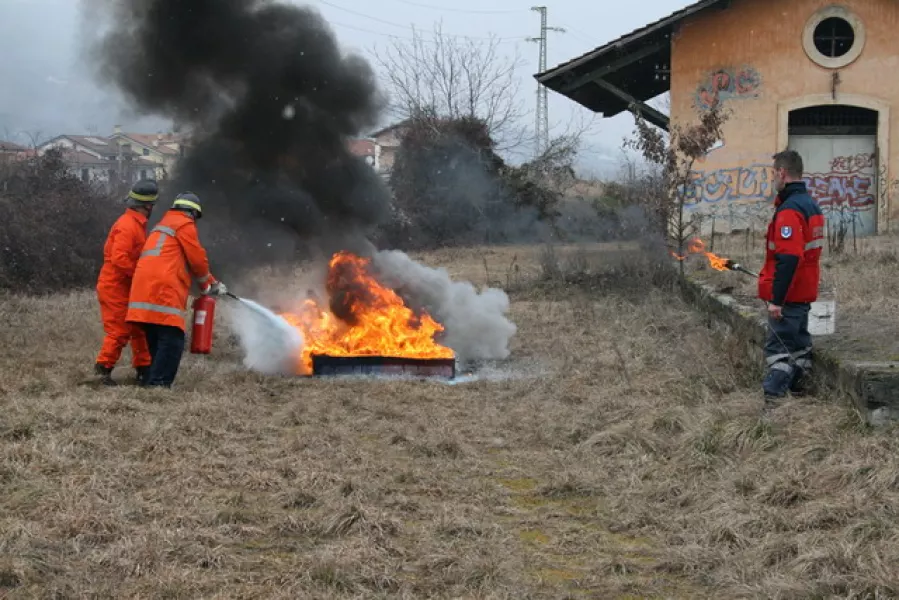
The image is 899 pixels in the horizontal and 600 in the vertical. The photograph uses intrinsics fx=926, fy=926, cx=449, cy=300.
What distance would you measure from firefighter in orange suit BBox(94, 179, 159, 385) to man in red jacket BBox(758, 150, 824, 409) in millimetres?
4930

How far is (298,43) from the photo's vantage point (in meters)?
10.3

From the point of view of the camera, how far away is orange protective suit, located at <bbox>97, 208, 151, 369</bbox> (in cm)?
758

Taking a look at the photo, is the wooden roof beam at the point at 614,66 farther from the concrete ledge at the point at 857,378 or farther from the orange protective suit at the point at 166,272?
the orange protective suit at the point at 166,272

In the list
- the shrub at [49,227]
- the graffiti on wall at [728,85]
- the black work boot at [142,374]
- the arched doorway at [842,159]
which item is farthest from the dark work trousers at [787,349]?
the arched doorway at [842,159]

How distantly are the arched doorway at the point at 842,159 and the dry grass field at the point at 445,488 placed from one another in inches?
483

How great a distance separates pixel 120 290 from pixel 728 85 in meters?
14.5

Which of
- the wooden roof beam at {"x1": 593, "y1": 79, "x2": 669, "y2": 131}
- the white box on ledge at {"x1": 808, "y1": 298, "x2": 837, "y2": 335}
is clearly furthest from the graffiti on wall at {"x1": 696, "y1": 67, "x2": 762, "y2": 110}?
the white box on ledge at {"x1": 808, "y1": 298, "x2": 837, "y2": 335}

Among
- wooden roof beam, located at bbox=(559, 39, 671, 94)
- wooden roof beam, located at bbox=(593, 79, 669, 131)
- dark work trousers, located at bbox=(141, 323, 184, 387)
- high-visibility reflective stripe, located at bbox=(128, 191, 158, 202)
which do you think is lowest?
dark work trousers, located at bbox=(141, 323, 184, 387)

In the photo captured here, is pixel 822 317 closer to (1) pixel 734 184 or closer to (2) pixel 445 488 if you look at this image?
(2) pixel 445 488

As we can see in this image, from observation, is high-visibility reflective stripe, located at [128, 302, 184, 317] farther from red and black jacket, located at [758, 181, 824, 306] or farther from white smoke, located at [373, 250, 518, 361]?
red and black jacket, located at [758, 181, 824, 306]

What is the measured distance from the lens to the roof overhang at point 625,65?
18.2 meters

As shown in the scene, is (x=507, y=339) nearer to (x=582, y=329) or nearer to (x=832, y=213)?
(x=582, y=329)

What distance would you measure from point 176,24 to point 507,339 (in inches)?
190

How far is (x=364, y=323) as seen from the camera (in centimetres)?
902
